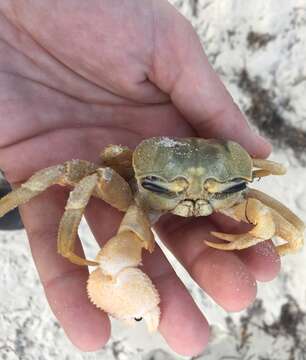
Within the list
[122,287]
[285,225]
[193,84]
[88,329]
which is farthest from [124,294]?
[193,84]

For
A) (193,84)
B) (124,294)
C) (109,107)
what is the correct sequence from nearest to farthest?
(124,294) → (193,84) → (109,107)

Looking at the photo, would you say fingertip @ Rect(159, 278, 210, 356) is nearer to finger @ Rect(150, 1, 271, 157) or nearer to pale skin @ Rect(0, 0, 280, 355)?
pale skin @ Rect(0, 0, 280, 355)

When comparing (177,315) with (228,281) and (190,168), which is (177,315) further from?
(190,168)

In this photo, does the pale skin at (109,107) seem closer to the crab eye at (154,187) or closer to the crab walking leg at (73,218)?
the crab walking leg at (73,218)

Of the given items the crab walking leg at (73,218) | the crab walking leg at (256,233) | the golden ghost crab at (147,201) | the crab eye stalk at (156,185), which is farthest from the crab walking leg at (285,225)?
the crab walking leg at (73,218)

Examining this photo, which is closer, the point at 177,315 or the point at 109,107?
the point at 177,315
